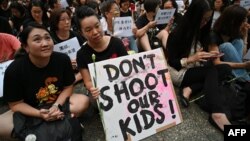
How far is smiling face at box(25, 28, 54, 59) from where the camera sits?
249 cm

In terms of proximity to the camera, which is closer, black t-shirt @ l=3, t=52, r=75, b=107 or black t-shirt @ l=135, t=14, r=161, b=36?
black t-shirt @ l=3, t=52, r=75, b=107

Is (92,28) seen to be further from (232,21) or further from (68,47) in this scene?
(232,21)

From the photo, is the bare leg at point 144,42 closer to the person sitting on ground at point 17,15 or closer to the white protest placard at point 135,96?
the white protest placard at point 135,96

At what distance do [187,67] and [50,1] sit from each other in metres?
3.36

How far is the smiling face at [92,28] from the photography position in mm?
2646

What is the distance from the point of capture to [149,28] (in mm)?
4367

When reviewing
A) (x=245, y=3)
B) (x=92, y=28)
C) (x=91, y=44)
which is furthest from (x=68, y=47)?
(x=245, y=3)

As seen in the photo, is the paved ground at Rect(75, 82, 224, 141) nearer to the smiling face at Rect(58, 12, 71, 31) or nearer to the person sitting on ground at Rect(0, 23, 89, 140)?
the person sitting on ground at Rect(0, 23, 89, 140)

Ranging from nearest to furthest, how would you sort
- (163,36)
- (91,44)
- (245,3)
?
(91,44) < (163,36) < (245,3)

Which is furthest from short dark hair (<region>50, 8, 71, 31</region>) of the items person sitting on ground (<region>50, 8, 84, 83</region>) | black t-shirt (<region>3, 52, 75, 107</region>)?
black t-shirt (<region>3, 52, 75, 107</region>)

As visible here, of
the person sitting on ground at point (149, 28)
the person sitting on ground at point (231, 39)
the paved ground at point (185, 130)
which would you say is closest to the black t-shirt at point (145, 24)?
the person sitting on ground at point (149, 28)

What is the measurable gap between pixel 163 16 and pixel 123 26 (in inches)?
27.1

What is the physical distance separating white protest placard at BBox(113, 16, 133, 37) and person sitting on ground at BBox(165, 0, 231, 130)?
845mm

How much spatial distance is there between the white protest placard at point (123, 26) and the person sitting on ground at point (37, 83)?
138 centimetres
